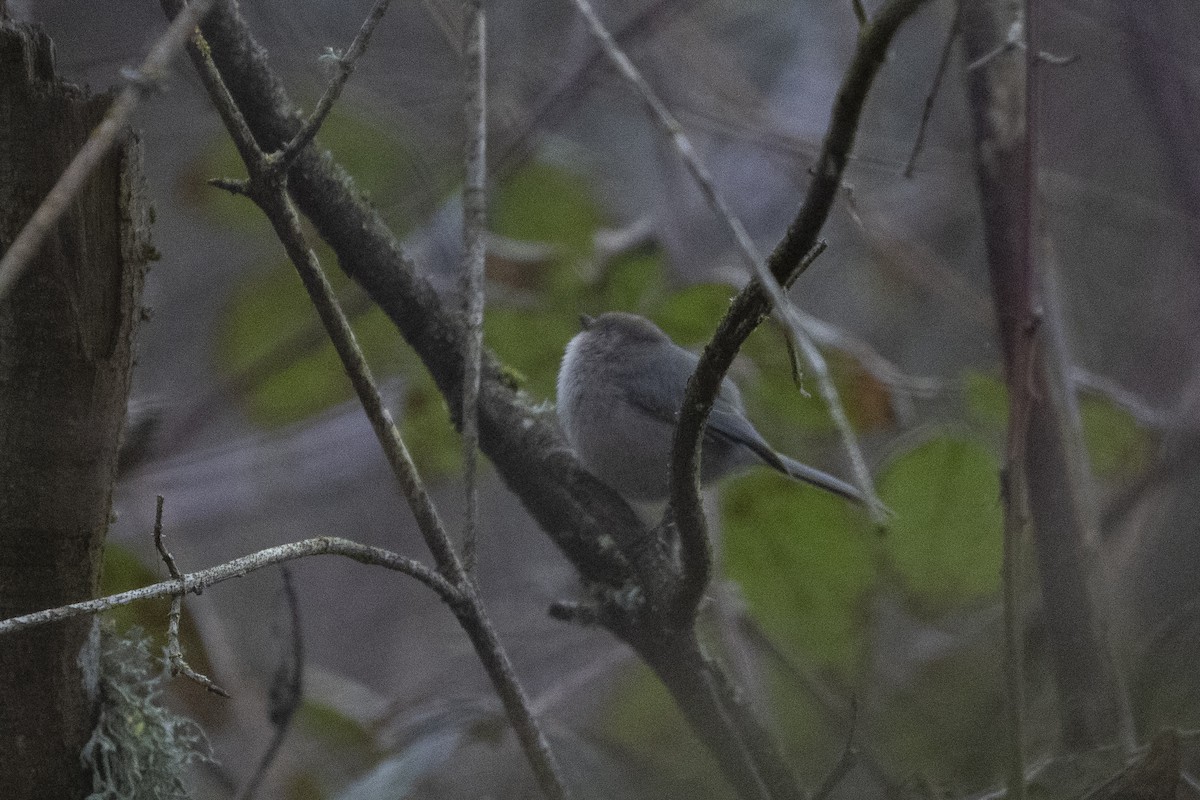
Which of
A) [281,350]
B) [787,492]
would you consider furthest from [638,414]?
[281,350]

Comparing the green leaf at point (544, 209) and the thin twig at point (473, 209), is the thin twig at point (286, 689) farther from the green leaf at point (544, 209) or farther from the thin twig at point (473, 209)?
the green leaf at point (544, 209)

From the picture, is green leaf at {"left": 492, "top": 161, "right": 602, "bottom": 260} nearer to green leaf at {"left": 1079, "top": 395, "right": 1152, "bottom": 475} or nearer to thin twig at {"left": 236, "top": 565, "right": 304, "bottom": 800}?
thin twig at {"left": 236, "top": 565, "right": 304, "bottom": 800}

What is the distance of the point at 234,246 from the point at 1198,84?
2950mm

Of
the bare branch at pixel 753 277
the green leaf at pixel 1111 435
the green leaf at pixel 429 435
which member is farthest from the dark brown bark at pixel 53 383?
the green leaf at pixel 1111 435

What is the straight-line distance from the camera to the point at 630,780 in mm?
2172

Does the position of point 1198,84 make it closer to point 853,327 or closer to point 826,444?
point 826,444

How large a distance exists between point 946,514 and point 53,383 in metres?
1.50

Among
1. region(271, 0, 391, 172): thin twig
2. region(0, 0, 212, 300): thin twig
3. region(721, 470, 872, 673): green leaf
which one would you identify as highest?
region(271, 0, 391, 172): thin twig

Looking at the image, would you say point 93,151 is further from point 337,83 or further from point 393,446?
point 393,446

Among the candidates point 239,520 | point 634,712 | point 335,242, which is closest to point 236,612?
point 239,520

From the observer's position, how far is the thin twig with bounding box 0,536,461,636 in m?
0.96

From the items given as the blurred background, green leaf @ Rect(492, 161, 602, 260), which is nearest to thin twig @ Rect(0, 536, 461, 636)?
the blurred background

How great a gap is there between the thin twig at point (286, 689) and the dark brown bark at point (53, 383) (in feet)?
1.93

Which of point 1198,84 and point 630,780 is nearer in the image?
point 1198,84
